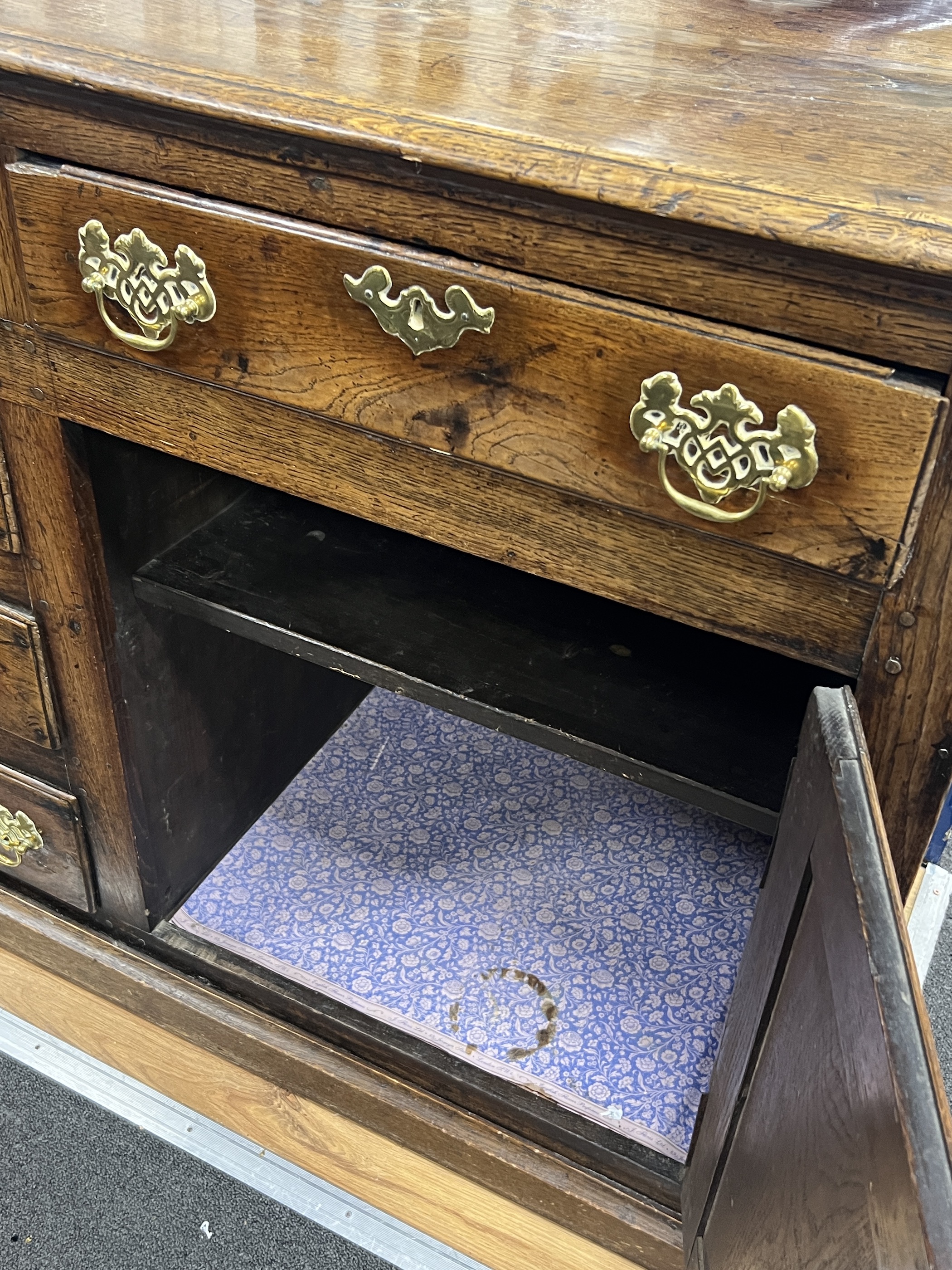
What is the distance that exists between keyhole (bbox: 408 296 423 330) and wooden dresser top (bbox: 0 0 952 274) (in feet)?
0.23

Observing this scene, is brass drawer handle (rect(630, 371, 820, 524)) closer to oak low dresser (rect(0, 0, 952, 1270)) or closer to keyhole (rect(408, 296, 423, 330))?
oak low dresser (rect(0, 0, 952, 1270))

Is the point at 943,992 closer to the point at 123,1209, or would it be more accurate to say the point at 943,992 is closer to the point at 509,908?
the point at 509,908

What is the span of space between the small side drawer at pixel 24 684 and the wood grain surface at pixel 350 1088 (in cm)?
24

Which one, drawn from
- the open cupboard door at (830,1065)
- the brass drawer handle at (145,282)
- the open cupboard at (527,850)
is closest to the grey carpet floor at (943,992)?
the open cupboard at (527,850)

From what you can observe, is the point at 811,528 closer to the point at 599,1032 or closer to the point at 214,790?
the point at 599,1032

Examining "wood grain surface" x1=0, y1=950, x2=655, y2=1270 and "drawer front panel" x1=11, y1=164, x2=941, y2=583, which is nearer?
"drawer front panel" x1=11, y1=164, x2=941, y2=583

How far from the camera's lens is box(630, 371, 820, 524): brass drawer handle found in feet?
1.70

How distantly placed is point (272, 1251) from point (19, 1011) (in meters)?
0.37

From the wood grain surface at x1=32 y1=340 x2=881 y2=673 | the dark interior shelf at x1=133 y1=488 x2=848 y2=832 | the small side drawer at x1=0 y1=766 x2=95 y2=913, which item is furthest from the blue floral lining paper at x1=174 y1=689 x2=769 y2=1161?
the wood grain surface at x1=32 y1=340 x2=881 y2=673

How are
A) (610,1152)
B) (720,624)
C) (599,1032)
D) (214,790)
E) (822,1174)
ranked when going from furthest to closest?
(214,790) < (599,1032) < (610,1152) < (720,624) < (822,1174)

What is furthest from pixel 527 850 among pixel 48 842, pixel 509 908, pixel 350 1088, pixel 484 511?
pixel 484 511

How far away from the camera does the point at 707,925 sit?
1081 mm

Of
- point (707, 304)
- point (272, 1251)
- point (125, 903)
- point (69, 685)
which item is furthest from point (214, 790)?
point (707, 304)

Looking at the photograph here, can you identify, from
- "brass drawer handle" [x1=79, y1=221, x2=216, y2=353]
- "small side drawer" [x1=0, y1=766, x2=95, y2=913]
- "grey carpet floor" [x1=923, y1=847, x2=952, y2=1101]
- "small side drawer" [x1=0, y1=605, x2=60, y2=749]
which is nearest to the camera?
"brass drawer handle" [x1=79, y1=221, x2=216, y2=353]
